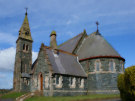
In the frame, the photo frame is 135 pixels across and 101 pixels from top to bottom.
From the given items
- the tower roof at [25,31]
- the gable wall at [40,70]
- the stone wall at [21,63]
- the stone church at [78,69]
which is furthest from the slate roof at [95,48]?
the tower roof at [25,31]

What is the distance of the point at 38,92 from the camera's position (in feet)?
84.4

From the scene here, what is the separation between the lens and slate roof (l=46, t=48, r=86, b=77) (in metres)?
26.4

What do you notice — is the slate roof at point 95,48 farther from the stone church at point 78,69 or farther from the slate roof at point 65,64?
the slate roof at point 65,64

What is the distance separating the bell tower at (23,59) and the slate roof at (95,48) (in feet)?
75.4

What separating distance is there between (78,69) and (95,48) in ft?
19.0

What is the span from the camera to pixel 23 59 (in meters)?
51.7

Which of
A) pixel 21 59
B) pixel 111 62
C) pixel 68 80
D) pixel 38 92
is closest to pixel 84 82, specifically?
pixel 68 80

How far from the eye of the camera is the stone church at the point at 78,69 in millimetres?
25458

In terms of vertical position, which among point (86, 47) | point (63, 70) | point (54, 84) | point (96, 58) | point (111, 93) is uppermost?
point (86, 47)

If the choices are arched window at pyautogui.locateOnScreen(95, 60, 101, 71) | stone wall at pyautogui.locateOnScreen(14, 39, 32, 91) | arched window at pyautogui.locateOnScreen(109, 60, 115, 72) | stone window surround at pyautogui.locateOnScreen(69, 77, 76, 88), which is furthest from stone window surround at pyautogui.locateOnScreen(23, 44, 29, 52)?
arched window at pyautogui.locateOnScreen(109, 60, 115, 72)

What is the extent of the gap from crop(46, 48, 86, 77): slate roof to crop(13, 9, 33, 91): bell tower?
2331 cm

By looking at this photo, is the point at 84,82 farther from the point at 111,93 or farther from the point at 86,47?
the point at 86,47

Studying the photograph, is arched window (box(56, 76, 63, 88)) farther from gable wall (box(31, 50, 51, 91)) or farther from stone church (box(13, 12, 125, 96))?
gable wall (box(31, 50, 51, 91))

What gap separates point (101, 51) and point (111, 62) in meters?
2.89
